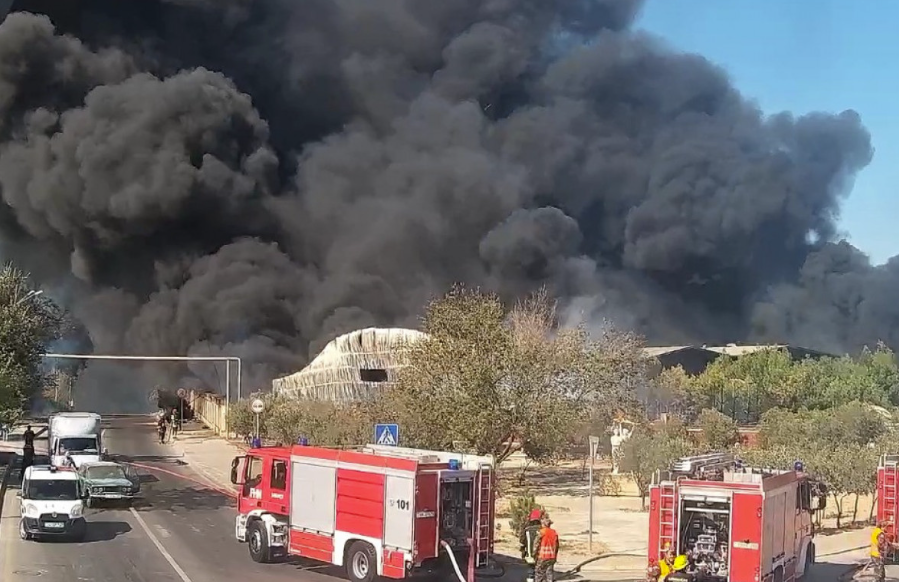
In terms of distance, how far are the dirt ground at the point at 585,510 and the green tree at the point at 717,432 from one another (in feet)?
11.0

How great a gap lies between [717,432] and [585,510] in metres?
10.5

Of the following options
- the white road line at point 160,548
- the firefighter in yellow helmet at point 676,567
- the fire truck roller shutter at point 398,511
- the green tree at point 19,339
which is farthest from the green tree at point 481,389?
the firefighter in yellow helmet at point 676,567

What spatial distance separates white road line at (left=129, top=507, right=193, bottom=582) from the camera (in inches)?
620

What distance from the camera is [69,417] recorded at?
30.0 meters

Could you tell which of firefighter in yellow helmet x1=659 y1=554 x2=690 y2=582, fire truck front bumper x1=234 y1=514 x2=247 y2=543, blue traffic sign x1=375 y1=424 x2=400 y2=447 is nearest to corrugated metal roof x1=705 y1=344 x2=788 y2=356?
blue traffic sign x1=375 y1=424 x2=400 y2=447

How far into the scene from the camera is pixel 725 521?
13484 millimetres

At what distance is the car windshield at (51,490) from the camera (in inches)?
755

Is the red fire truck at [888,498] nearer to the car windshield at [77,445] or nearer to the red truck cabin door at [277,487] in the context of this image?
the red truck cabin door at [277,487]

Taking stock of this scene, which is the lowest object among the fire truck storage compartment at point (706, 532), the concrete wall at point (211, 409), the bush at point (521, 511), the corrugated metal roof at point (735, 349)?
the concrete wall at point (211, 409)

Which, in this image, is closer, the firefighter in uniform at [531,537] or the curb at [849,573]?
the firefighter in uniform at [531,537]

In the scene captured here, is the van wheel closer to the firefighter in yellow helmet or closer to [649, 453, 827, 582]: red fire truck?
[649, 453, 827, 582]: red fire truck

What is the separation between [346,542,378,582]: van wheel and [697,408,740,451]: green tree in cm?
1815

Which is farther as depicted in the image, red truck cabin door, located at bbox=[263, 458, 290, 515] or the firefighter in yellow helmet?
red truck cabin door, located at bbox=[263, 458, 290, 515]


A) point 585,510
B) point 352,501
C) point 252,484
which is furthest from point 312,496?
point 585,510
